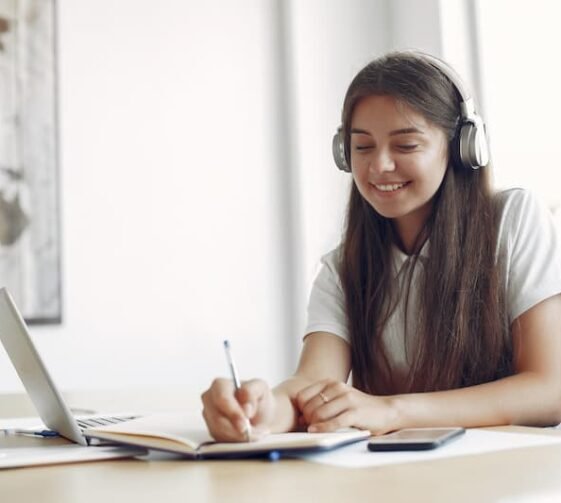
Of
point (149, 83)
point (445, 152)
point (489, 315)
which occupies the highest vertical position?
point (149, 83)

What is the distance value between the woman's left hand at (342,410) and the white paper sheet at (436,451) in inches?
3.1

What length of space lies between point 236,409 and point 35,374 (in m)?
0.29

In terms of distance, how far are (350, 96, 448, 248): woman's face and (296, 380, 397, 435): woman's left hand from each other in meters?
0.45

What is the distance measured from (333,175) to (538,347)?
1.91 meters

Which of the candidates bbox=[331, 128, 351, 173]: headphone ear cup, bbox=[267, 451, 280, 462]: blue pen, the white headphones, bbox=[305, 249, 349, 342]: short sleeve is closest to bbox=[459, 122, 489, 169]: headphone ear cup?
the white headphones

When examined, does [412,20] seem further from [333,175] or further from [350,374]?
[350,374]

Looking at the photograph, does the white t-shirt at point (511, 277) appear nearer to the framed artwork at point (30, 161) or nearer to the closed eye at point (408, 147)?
the closed eye at point (408, 147)

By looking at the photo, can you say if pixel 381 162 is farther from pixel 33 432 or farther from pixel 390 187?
pixel 33 432

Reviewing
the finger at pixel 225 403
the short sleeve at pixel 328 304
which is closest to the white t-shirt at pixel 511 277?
the short sleeve at pixel 328 304

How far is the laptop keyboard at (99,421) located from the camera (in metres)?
1.18

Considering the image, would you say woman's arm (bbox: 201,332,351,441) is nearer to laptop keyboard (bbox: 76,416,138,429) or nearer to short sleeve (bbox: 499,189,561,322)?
laptop keyboard (bbox: 76,416,138,429)

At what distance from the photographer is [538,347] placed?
125 cm

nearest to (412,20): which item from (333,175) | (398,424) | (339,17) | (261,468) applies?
(339,17)

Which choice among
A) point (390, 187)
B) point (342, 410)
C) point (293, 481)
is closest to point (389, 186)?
point (390, 187)
